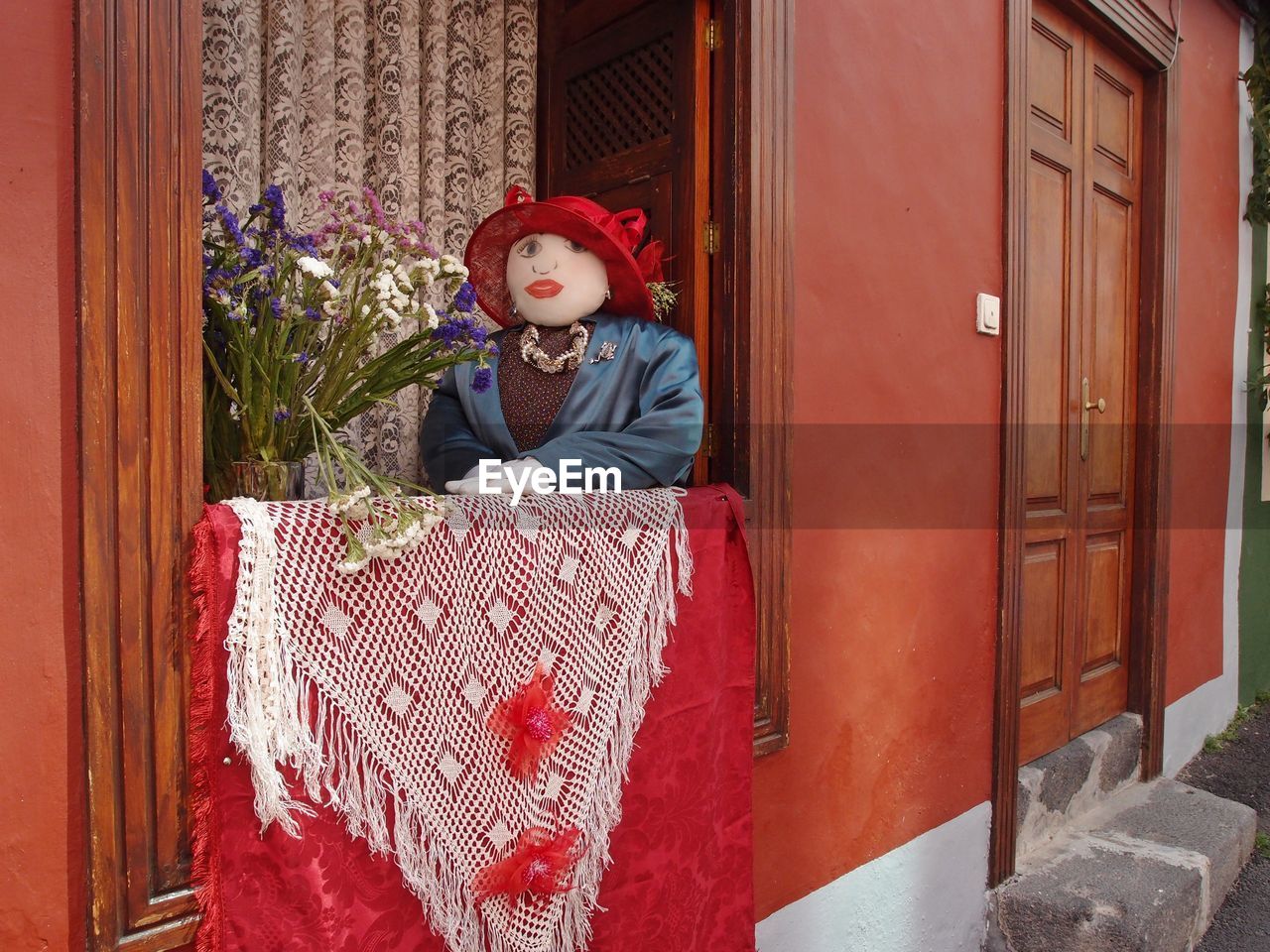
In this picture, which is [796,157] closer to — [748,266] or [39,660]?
[748,266]

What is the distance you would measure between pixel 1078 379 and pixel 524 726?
2616mm

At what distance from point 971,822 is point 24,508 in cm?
247

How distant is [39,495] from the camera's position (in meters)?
0.97

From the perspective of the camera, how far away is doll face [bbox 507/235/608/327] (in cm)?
173

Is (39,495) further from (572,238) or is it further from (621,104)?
(621,104)

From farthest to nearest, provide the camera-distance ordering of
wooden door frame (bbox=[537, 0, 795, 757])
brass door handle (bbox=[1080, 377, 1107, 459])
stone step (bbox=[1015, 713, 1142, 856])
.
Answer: brass door handle (bbox=[1080, 377, 1107, 459])
stone step (bbox=[1015, 713, 1142, 856])
wooden door frame (bbox=[537, 0, 795, 757])

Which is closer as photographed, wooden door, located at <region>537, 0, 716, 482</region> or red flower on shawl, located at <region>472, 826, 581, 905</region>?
red flower on shawl, located at <region>472, 826, 581, 905</region>

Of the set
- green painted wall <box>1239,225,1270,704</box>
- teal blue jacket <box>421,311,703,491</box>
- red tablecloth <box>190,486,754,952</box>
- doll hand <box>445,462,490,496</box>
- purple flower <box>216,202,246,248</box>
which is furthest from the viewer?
green painted wall <box>1239,225,1270,704</box>

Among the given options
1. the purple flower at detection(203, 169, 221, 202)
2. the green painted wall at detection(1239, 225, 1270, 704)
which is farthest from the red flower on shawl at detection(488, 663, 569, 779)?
the green painted wall at detection(1239, 225, 1270, 704)

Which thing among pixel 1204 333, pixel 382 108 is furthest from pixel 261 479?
pixel 1204 333

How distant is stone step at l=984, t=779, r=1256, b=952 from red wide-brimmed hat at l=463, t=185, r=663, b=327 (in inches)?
82.2

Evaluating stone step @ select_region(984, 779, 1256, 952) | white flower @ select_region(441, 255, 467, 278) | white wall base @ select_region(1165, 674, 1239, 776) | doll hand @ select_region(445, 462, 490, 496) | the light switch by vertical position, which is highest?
the light switch

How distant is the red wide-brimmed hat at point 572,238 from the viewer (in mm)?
1695

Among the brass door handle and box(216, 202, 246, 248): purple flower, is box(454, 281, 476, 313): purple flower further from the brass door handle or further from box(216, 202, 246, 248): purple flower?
the brass door handle
